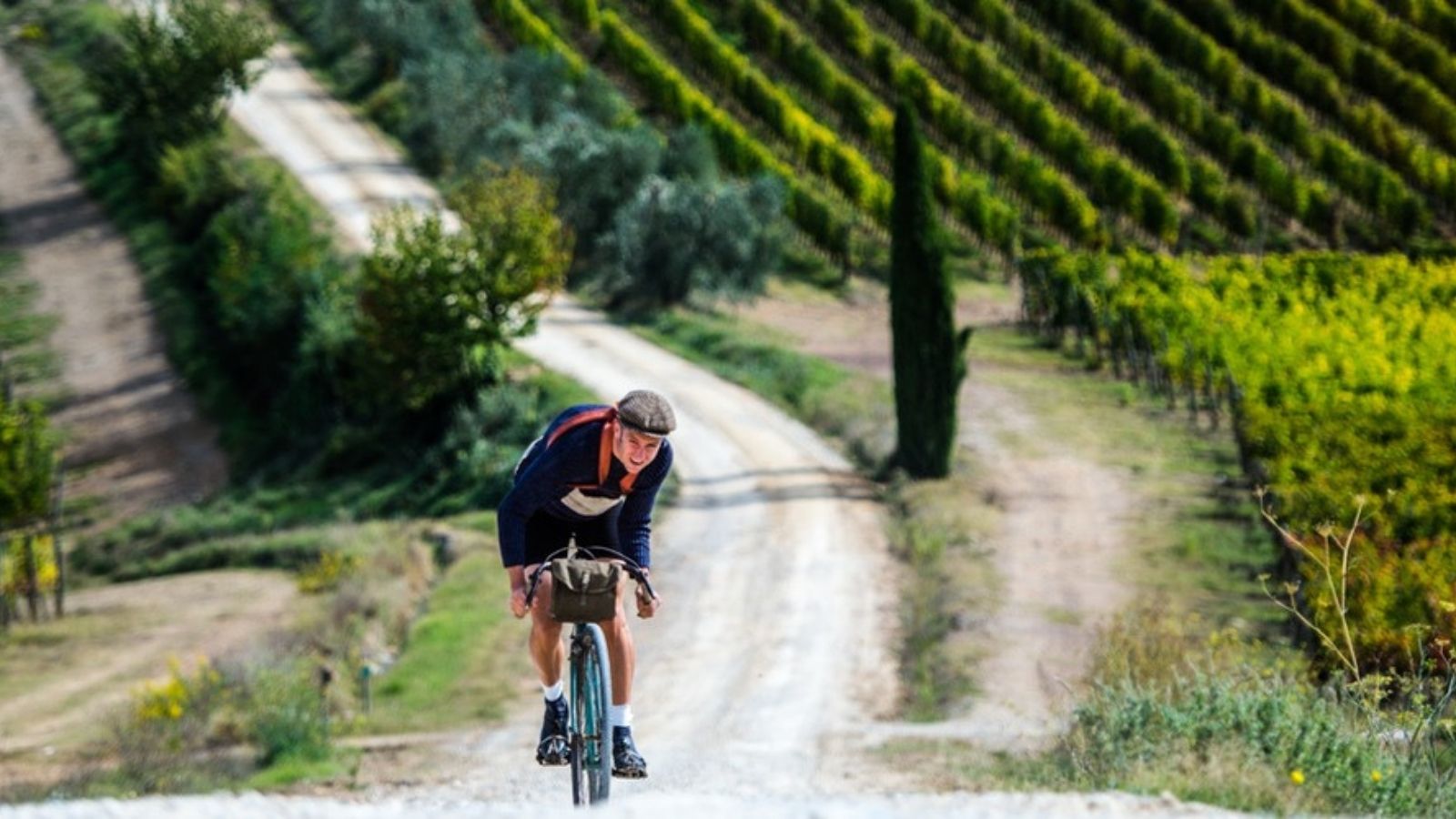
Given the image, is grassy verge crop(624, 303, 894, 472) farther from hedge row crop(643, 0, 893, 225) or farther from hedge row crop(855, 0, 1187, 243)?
hedge row crop(855, 0, 1187, 243)

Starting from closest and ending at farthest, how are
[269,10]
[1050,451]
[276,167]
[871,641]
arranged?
1. [871,641]
2. [1050,451]
3. [276,167]
4. [269,10]

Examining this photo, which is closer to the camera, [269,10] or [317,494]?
[317,494]

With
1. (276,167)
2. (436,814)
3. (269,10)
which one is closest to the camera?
(436,814)

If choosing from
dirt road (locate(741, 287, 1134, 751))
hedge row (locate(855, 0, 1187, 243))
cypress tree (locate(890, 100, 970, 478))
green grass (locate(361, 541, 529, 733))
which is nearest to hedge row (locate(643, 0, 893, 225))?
hedge row (locate(855, 0, 1187, 243))

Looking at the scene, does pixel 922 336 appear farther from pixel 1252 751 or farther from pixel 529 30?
pixel 529 30

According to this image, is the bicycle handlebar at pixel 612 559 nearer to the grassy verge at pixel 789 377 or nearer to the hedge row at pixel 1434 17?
the grassy verge at pixel 789 377

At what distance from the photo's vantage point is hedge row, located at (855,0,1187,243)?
173ft

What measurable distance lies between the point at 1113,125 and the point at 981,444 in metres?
28.1

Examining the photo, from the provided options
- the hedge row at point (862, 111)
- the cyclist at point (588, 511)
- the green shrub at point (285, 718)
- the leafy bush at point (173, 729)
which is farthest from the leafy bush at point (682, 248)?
the cyclist at point (588, 511)

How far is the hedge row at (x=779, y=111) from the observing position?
53969 millimetres

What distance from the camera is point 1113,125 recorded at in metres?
57.8

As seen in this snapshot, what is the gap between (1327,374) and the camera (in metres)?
31.4

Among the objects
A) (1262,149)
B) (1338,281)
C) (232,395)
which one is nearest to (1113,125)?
(1262,149)

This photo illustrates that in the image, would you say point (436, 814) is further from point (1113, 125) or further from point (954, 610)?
point (1113, 125)
